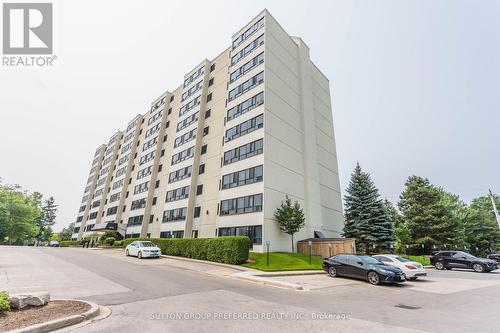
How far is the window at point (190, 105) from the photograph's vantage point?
132 feet

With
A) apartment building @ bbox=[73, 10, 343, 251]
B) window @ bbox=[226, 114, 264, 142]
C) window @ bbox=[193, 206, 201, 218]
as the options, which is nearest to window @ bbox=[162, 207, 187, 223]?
apartment building @ bbox=[73, 10, 343, 251]

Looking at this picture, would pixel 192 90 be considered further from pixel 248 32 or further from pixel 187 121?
pixel 248 32

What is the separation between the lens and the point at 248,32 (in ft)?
114

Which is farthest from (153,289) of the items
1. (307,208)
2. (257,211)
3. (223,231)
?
(307,208)

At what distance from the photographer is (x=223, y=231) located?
91.9 feet

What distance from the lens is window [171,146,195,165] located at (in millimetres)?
37338

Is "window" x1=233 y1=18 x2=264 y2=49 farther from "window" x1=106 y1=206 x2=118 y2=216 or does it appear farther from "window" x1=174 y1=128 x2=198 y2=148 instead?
"window" x1=106 y1=206 x2=118 y2=216

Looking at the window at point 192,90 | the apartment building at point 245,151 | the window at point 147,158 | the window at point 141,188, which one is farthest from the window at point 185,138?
the window at point 141,188

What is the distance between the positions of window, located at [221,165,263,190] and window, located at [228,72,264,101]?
395 inches

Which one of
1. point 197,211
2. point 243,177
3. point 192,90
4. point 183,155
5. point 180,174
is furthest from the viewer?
point 192,90

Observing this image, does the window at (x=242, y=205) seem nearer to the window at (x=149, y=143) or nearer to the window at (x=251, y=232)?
the window at (x=251, y=232)

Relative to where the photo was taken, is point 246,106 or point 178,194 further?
point 178,194

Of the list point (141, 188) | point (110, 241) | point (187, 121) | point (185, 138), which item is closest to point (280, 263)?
point (185, 138)

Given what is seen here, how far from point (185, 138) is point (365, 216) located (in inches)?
1039
